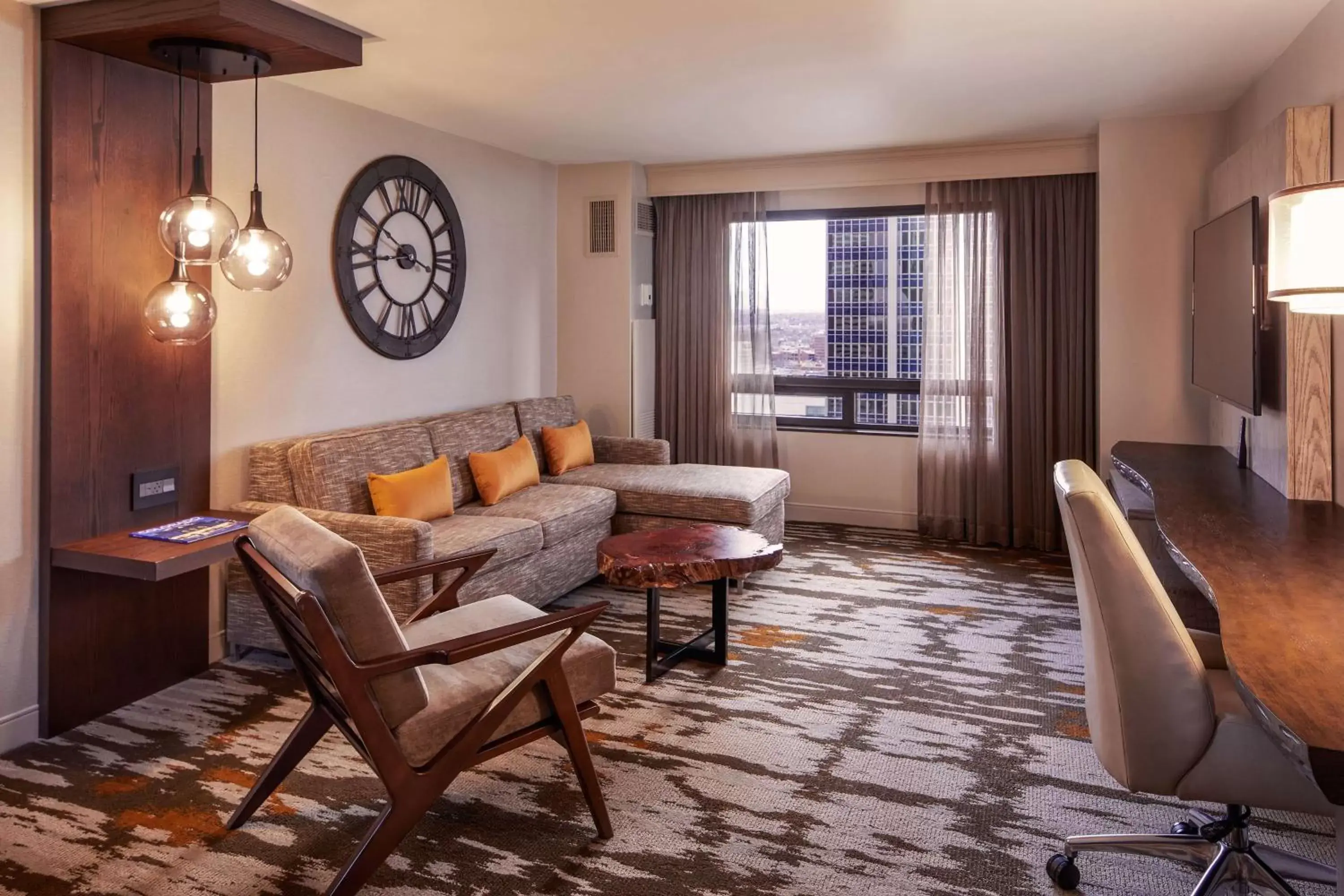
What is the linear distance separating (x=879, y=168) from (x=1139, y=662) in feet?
15.1

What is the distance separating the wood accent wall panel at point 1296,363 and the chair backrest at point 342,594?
9.81 ft

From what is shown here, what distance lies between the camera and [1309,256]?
2141 mm

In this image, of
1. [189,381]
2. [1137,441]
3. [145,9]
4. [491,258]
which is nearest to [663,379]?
[491,258]

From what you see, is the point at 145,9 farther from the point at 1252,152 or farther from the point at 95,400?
the point at 1252,152

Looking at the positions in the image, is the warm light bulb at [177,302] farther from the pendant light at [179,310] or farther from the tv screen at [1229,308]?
the tv screen at [1229,308]

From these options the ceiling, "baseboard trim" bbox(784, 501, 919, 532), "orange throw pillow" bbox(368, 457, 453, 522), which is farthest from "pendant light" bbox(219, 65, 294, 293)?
Result: "baseboard trim" bbox(784, 501, 919, 532)

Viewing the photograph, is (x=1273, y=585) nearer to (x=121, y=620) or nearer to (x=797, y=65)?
(x=797, y=65)

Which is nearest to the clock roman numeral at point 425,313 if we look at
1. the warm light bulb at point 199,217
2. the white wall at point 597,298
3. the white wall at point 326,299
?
the white wall at point 326,299

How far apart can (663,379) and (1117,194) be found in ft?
9.97

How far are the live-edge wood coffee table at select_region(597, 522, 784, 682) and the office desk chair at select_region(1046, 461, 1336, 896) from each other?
165 centimetres

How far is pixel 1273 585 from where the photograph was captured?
7.05 feet

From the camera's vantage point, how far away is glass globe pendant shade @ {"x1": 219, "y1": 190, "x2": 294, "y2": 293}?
323 centimetres

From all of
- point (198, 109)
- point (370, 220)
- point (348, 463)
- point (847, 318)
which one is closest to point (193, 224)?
point (198, 109)

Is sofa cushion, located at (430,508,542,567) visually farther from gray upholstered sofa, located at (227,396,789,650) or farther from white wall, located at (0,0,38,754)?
white wall, located at (0,0,38,754)
